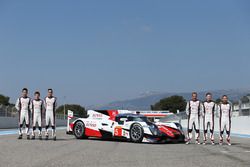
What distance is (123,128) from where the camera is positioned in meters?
16.1

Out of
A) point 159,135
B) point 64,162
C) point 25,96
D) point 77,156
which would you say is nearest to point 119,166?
point 64,162

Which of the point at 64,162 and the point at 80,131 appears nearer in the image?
the point at 64,162

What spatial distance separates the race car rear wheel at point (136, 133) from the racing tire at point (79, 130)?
2410mm

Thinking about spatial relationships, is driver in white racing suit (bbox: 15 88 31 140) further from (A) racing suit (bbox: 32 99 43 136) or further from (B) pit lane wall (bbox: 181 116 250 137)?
(B) pit lane wall (bbox: 181 116 250 137)

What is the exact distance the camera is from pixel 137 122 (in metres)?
15.8

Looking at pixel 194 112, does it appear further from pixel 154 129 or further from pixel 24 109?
pixel 24 109

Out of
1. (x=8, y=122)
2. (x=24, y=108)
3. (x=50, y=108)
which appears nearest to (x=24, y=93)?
(x=24, y=108)

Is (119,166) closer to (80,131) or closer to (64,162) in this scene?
(64,162)

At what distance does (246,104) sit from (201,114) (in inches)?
353

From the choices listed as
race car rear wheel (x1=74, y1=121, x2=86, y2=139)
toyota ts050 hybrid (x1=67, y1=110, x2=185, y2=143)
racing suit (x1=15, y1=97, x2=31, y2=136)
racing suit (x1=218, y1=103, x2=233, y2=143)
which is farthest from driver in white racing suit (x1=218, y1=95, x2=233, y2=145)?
racing suit (x1=15, y1=97, x2=31, y2=136)

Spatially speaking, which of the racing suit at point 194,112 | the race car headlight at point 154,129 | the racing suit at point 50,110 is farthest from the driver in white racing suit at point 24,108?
the racing suit at point 194,112

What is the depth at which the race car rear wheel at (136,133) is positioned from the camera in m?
15.5

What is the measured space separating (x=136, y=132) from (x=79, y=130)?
2882 mm

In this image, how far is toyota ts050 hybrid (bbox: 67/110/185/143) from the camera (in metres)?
15.4
